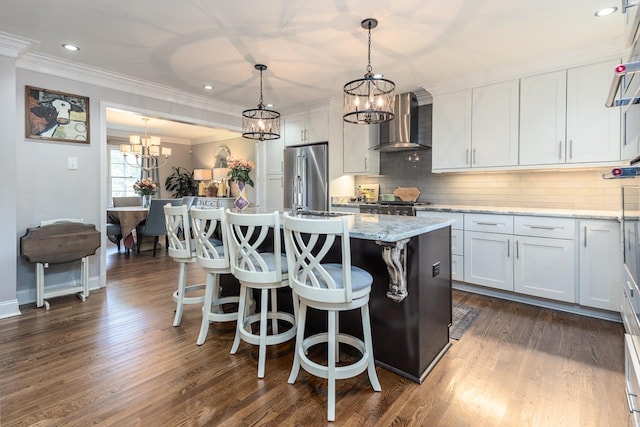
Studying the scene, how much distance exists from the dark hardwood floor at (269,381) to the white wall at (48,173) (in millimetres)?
723

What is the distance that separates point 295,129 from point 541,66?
316 centimetres

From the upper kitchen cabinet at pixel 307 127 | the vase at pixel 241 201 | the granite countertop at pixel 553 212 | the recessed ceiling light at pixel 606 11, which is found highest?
the recessed ceiling light at pixel 606 11

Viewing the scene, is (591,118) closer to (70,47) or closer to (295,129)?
(295,129)

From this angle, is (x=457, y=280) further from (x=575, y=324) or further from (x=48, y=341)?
(x=48, y=341)

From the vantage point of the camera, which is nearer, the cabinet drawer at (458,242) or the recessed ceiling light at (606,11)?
the recessed ceiling light at (606,11)

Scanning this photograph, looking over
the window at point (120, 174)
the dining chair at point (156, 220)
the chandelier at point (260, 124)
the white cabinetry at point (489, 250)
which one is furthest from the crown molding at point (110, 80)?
the window at point (120, 174)

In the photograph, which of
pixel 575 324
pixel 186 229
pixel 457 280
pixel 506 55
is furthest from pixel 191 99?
pixel 575 324

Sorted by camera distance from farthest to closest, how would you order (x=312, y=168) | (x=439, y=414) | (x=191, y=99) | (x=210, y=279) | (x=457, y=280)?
(x=312, y=168)
(x=191, y=99)
(x=457, y=280)
(x=210, y=279)
(x=439, y=414)

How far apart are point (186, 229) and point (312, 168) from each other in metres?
2.55

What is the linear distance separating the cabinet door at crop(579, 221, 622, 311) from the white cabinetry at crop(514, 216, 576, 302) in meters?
0.07

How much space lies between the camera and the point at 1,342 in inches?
90.6

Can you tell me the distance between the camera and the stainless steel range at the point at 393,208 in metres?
3.70

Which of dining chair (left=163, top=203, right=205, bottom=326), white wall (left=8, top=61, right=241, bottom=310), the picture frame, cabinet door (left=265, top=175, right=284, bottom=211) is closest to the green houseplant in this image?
cabinet door (left=265, top=175, right=284, bottom=211)

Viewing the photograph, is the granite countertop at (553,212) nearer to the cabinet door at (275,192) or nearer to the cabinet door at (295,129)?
the cabinet door at (295,129)
